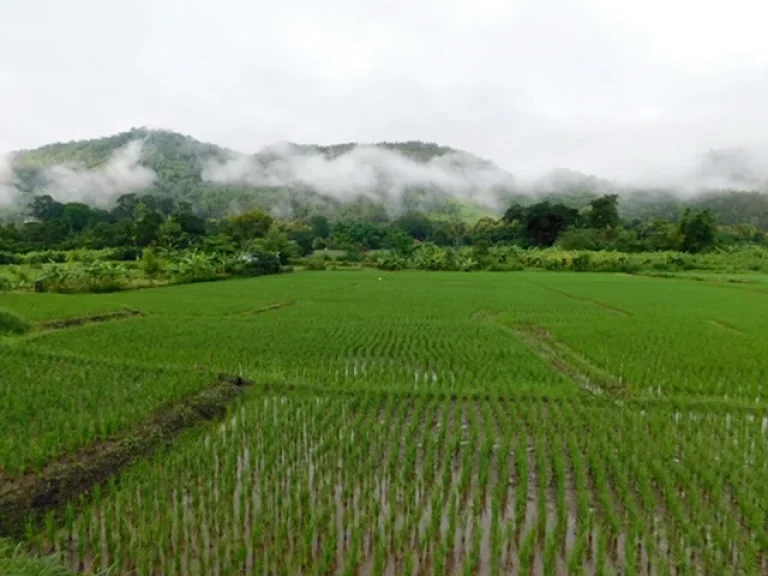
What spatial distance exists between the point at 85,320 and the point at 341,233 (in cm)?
4761

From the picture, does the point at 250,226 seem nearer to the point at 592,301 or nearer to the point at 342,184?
the point at 592,301

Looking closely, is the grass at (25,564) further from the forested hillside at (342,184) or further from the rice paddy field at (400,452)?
the forested hillside at (342,184)

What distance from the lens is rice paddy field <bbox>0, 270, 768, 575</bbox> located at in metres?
3.91

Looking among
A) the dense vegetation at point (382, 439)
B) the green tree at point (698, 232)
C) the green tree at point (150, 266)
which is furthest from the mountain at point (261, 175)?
the dense vegetation at point (382, 439)

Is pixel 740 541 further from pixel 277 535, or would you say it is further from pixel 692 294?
pixel 692 294

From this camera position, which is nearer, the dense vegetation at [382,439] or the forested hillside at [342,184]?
the dense vegetation at [382,439]

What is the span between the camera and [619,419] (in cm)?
676

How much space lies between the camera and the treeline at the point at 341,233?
4794 centimetres

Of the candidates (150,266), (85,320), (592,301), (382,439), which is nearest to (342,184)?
(150,266)

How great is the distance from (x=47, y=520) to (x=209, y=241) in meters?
37.9

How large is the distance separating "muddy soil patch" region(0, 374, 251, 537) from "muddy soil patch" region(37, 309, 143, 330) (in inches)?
328

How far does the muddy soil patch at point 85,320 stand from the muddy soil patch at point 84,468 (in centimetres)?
833

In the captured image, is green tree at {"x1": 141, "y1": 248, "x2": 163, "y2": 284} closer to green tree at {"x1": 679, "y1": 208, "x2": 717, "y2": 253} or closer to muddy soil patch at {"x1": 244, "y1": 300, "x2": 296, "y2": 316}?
muddy soil patch at {"x1": 244, "y1": 300, "x2": 296, "y2": 316}

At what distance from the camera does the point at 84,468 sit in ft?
16.4
